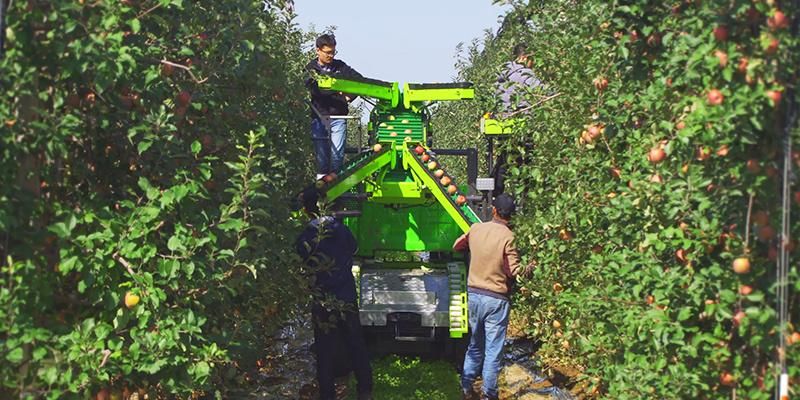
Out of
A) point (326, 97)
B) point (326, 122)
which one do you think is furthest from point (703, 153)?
point (326, 97)

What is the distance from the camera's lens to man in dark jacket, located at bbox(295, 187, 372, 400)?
7.24 meters

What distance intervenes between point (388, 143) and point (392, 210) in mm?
890

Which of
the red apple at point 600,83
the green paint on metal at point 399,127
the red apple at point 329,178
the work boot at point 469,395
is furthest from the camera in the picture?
the green paint on metal at point 399,127

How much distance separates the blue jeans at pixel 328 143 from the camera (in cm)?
917

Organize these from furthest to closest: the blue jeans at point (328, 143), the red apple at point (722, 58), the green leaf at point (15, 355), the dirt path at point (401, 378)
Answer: the blue jeans at point (328, 143)
the dirt path at point (401, 378)
the green leaf at point (15, 355)
the red apple at point (722, 58)

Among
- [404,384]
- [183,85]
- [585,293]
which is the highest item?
[183,85]

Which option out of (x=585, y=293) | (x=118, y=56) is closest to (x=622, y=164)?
(x=585, y=293)

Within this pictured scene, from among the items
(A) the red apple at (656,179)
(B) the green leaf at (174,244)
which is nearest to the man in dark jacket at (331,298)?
(B) the green leaf at (174,244)

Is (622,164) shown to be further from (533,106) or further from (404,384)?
(404,384)

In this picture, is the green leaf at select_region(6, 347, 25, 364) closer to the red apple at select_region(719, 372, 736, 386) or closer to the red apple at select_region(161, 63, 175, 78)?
the red apple at select_region(161, 63, 175, 78)

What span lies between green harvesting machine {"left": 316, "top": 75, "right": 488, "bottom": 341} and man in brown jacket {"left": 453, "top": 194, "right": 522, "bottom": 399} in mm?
963

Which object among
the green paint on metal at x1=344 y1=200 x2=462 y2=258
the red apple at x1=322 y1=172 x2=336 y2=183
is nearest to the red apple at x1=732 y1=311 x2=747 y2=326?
the red apple at x1=322 y1=172 x2=336 y2=183

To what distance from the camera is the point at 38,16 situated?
3.80 m

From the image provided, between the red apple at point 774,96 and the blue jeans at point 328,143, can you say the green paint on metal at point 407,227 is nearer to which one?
the blue jeans at point 328,143
